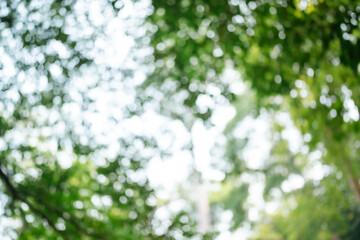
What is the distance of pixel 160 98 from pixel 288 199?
950cm

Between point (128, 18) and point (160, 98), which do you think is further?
point (160, 98)

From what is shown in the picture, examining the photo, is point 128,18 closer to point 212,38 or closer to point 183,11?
point 183,11

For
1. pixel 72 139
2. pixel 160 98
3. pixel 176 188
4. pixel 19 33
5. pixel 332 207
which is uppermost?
pixel 19 33

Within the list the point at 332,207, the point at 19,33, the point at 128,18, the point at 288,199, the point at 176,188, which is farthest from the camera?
the point at 176,188

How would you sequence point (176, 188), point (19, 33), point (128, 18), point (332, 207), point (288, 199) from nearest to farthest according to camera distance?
point (19, 33) < point (128, 18) < point (332, 207) < point (288, 199) < point (176, 188)

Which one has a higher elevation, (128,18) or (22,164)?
(128,18)

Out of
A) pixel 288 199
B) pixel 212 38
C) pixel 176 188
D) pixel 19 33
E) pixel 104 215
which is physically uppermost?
pixel 19 33

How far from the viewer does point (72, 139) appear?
400 centimetres

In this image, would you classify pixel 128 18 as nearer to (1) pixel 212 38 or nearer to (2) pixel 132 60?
(2) pixel 132 60

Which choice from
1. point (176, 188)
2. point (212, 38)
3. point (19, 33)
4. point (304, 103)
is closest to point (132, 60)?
point (212, 38)

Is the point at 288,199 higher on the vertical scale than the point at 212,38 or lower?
lower

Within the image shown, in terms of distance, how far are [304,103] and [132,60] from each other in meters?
2.15

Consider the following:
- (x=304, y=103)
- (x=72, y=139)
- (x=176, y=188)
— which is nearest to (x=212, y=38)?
(x=304, y=103)

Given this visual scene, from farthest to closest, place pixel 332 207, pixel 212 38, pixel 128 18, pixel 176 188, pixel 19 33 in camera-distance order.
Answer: pixel 176 188
pixel 332 207
pixel 212 38
pixel 128 18
pixel 19 33
